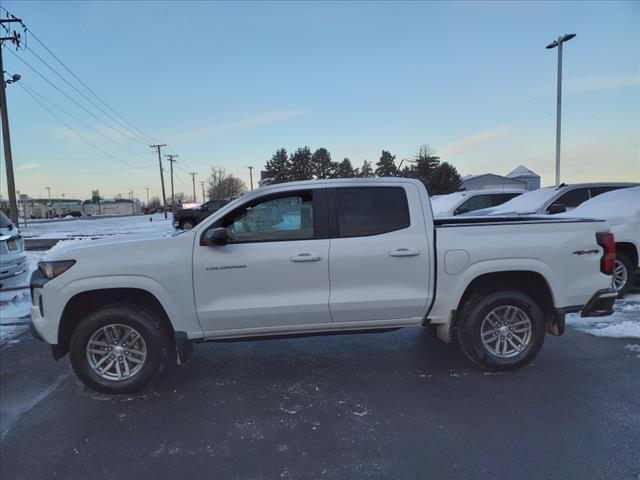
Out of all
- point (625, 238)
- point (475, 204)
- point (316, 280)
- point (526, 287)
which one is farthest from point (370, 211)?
point (475, 204)

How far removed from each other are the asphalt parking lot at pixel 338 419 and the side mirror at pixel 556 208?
437 cm

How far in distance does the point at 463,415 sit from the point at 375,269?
142cm

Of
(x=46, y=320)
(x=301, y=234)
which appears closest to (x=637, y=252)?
(x=301, y=234)

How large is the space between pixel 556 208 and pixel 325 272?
6724 mm

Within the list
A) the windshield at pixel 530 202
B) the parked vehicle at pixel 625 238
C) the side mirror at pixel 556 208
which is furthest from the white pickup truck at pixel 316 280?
the windshield at pixel 530 202

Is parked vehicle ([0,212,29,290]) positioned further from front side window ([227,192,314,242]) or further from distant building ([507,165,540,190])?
distant building ([507,165,540,190])

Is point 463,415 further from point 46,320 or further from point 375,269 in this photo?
point 46,320

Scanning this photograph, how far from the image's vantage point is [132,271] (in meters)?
3.98

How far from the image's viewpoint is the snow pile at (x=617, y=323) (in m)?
5.49

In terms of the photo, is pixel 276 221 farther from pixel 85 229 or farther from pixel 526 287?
pixel 85 229

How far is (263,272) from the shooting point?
407 cm

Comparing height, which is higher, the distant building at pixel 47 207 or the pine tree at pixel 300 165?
the pine tree at pixel 300 165

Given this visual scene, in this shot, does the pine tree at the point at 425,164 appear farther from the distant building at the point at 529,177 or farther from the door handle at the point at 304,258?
the door handle at the point at 304,258

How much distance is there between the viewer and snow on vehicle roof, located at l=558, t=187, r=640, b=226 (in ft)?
23.4
